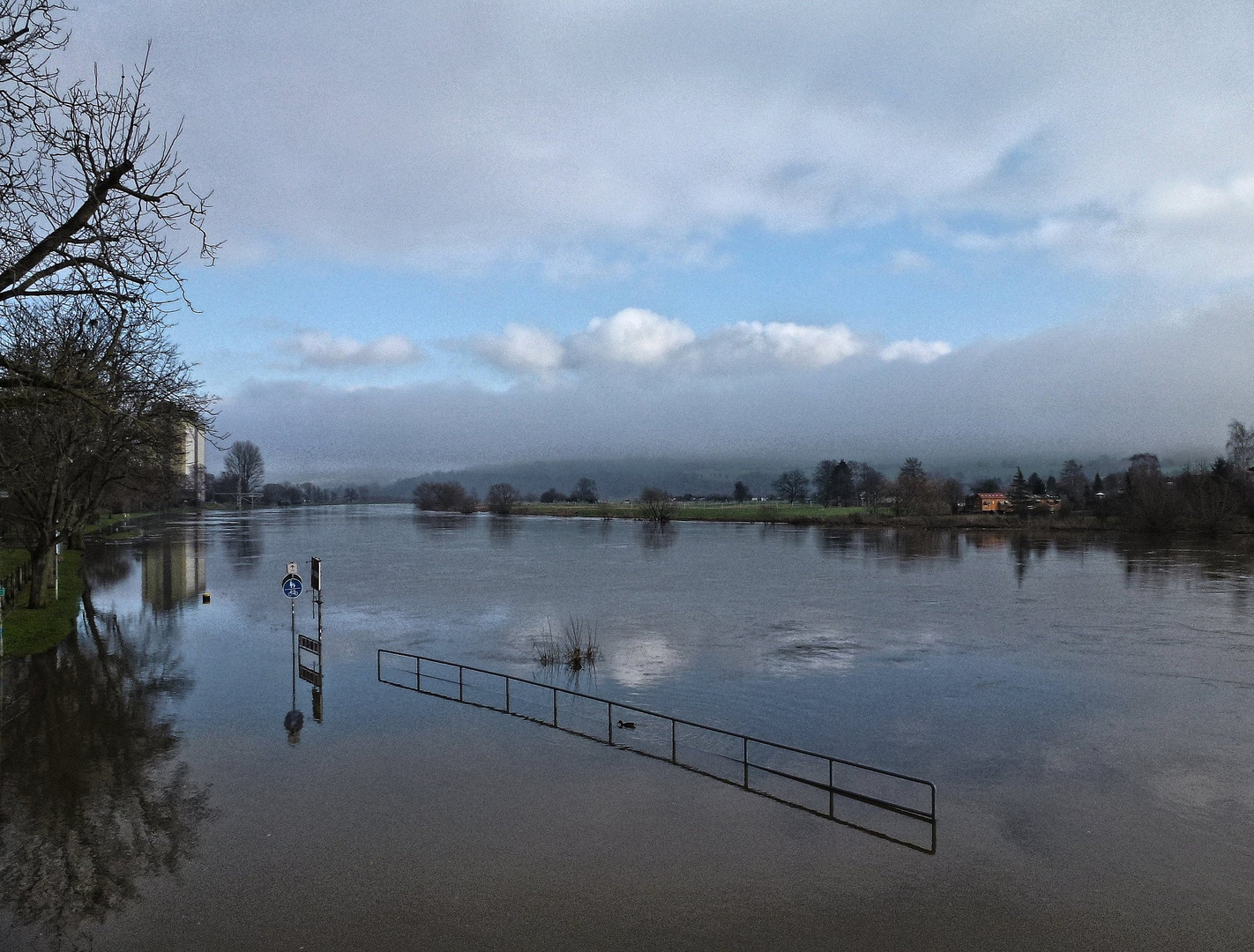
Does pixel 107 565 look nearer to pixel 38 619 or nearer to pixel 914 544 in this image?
pixel 38 619

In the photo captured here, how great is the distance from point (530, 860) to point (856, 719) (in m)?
9.30

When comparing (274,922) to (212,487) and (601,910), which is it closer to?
(601,910)

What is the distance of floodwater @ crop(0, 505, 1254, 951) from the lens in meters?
8.30

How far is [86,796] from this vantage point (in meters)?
11.0

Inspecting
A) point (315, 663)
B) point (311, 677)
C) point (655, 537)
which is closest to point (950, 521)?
point (655, 537)

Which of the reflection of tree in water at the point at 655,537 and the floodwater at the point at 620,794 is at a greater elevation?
the floodwater at the point at 620,794

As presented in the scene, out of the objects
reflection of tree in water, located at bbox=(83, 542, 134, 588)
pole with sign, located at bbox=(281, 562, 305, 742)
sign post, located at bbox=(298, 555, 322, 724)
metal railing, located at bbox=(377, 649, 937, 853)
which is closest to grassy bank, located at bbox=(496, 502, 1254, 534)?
A: reflection of tree in water, located at bbox=(83, 542, 134, 588)

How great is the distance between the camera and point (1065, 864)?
32.7 feet

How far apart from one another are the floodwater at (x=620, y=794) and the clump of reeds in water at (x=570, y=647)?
0.73 meters

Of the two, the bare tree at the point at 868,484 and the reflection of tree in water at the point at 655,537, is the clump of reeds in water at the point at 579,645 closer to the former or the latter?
the reflection of tree in water at the point at 655,537

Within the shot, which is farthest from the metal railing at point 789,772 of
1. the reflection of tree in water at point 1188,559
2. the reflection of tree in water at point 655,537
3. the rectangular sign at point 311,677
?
the reflection of tree in water at point 655,537

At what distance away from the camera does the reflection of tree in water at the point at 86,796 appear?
8391mm

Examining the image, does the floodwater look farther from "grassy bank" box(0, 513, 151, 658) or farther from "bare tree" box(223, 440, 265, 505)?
"bare tree" box(223, 440, 265, 505)

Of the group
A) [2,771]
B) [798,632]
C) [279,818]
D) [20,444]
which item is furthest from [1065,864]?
[20,444]
